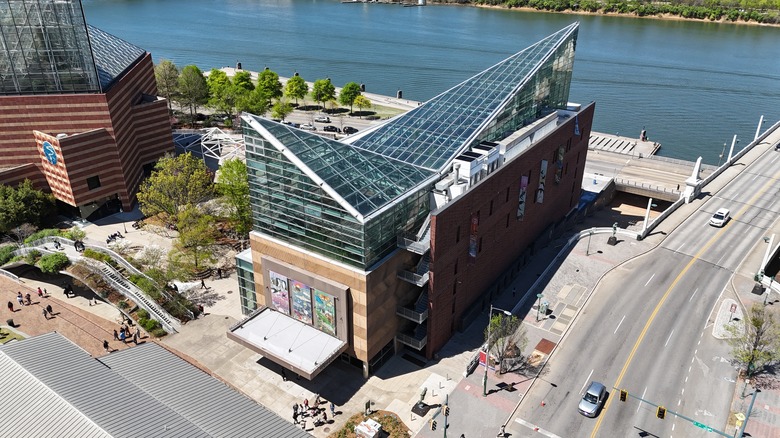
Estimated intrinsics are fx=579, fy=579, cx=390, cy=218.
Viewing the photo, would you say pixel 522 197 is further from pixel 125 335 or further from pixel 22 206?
pixel 22 206

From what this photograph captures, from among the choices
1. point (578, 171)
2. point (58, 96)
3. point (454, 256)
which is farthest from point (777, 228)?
point (58, 96)

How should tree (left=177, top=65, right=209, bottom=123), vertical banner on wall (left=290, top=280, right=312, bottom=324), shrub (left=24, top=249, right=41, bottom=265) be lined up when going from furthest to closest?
tree (left=177, top=65, right=209, bottom=123), shrub (left=24, top=249, right=41, bottom=265), vertical banner on wall (left=290, top=280, right=312, bottom=324)

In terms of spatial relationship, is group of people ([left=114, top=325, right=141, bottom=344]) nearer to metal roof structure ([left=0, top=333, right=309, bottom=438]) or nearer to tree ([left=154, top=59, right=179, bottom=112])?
metal roof structure ([left=0, top=333, right=309, bottom=438])

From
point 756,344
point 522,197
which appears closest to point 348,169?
point 522,197

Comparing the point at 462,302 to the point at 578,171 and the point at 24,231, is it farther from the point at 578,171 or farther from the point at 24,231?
the point at 24,231

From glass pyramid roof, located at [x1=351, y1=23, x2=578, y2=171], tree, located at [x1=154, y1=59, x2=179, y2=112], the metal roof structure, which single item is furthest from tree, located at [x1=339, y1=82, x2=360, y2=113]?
the metal roof structure

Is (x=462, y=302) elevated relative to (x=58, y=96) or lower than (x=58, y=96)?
lower
